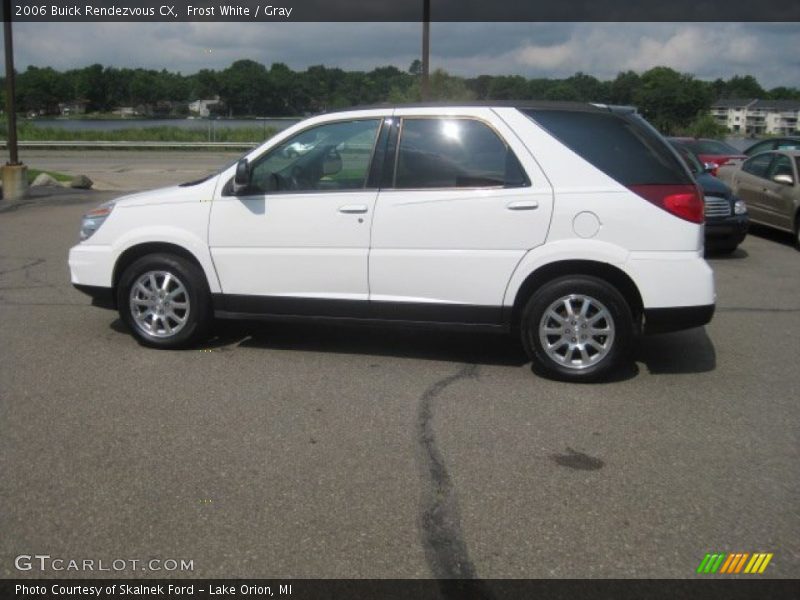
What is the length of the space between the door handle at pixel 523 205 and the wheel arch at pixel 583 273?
1.34ft

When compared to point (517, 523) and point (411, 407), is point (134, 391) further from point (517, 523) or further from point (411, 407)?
point (517, 523)

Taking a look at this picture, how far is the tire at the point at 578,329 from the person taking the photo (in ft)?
18.1

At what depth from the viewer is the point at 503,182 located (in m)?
5.62

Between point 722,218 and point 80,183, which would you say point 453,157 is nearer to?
point 722,218

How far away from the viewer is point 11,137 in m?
17.6

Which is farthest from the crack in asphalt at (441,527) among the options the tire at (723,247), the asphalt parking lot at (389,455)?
the tire at (723,247)

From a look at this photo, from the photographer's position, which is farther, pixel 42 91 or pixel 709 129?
pixel 709 129

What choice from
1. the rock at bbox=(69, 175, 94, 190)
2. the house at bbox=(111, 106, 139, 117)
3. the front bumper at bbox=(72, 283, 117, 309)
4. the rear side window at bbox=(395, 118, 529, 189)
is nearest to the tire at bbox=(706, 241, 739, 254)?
the rear side window at bbox=(395, 118, 529, 189)

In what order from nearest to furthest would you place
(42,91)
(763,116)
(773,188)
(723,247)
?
1. (723,247)
2. (773,188)
3. (42,91)
4. (763,116)

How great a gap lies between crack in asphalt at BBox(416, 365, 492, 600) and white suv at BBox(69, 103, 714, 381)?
1.29 meters

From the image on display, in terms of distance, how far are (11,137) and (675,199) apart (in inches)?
638

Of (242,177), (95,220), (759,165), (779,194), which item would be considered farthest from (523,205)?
(759,165)

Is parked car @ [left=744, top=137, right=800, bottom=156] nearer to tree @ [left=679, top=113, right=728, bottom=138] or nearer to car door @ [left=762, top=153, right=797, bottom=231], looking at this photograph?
tree @ [left=679, top=113, right=728, bottom=138]

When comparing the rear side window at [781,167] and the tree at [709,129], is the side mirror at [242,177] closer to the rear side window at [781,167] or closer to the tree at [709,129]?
the rear side window at [781,167]
